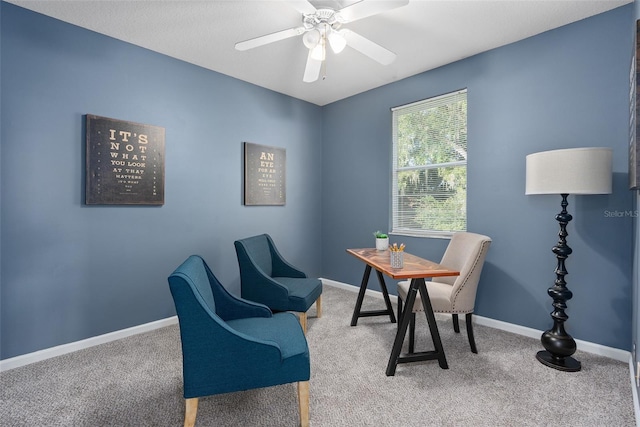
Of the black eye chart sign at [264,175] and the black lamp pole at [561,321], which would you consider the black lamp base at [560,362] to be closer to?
the black lamp pole at [561,321]

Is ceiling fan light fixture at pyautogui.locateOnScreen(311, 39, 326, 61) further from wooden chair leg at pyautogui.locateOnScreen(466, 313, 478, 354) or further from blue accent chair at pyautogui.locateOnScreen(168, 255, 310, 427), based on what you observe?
wooden chair leg at pyautogui.locateOnScreen(466, 313, 478, 354)

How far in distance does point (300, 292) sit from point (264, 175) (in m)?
1.71

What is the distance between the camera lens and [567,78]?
8.38 feet

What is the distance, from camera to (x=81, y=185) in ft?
8.45

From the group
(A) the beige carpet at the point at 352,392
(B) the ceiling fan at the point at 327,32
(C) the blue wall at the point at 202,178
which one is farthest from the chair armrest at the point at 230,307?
(B) the ceiling fan at the point at 327,32

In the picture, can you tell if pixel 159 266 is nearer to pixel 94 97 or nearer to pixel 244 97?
pixel 94 97

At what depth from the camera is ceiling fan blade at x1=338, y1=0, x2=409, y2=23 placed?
1812 mm

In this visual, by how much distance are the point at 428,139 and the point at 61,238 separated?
3641mm

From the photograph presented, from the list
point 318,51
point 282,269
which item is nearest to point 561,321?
point 282,269

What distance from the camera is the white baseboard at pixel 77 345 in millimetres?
2271

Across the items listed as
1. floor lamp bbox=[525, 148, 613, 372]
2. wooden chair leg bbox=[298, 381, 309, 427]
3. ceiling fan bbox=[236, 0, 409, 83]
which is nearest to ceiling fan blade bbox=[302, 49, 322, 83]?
ceiling fan bbox=[236, 0, 409, 83]

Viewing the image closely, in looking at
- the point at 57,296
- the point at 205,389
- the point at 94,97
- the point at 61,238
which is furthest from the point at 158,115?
the point at 205,389

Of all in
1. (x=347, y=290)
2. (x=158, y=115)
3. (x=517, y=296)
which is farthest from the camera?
(x=347, y=290)

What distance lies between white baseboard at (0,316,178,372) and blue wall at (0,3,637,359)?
0.05 m
